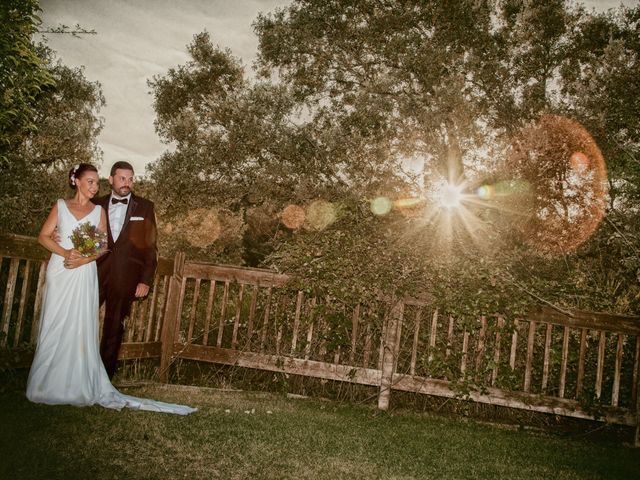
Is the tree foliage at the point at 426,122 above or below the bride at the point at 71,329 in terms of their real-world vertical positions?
above

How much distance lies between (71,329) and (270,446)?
2.04m

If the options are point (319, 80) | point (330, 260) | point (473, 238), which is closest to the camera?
point (330, 260)

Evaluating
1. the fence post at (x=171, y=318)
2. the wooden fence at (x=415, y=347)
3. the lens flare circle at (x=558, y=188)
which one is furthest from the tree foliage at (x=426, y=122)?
the fence post at (x=171, y=318)

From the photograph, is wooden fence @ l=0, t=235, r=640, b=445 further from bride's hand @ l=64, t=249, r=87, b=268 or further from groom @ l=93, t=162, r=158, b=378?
bride's hand @ l=64, t=249, r=87, b=268

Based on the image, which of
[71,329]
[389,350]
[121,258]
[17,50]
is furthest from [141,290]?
[389,350]

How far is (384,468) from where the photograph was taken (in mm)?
3221

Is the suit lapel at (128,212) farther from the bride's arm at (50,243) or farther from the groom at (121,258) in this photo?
the bride's arm at (50,243)

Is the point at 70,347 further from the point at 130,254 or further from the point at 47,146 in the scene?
the point at 47,146

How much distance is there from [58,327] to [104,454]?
1.53 meters

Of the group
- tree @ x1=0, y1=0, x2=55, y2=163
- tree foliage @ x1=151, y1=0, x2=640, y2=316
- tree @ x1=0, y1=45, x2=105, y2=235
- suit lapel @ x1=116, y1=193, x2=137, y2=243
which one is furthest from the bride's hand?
tree @ x1=0, y1=45, x2=105, y2=235

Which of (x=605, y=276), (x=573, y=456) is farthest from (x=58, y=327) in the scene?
(x=605, y=276)

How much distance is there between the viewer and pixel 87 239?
3.99m

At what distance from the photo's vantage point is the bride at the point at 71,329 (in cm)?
384

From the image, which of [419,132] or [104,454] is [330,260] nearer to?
[104,454]
